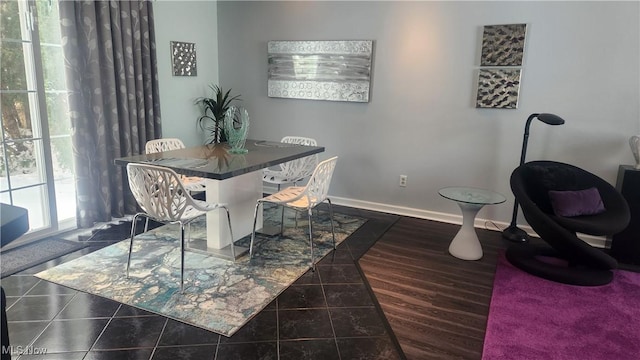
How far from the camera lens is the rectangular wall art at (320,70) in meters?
4.30

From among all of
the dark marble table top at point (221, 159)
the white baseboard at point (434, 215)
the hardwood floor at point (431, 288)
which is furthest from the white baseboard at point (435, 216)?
the dark marble table top at point (221, 159)

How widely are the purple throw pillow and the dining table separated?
1.92m

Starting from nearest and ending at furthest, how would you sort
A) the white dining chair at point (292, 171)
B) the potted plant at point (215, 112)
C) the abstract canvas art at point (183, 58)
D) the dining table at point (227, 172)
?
the dining table at point (227, 172)
the white dining chair at point (292, 171)
the abstract canvas art at point (183, 58)
the potted plant at point (215, 112)

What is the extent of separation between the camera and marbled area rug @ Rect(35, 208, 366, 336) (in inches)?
94.7

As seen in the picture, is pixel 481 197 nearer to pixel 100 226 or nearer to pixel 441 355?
pixel 441 355

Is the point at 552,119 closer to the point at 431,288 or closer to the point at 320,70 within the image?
the point at 431,288

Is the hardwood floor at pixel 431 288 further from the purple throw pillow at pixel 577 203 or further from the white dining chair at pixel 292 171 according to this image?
the white dining chair at pixel 292 171

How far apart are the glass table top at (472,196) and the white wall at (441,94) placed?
0.71m

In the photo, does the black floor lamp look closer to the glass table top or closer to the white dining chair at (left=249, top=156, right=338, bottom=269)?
the glass table top

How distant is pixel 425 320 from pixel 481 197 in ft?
4.10

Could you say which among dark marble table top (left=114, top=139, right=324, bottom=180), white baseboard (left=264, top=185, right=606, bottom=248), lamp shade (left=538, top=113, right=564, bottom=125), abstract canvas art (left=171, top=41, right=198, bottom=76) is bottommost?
white baseboard (left=264, top=185, right=606, bottom=248)

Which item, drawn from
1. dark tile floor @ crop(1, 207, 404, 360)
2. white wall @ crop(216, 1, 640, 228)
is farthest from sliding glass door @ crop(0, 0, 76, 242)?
white wall @ crop(216, 1, 640, 228)

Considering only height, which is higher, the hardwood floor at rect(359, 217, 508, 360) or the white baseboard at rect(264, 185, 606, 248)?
the white baseboard at rect(264, 185, 606, 248)

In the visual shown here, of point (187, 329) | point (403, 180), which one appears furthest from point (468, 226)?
point (187, 329)
